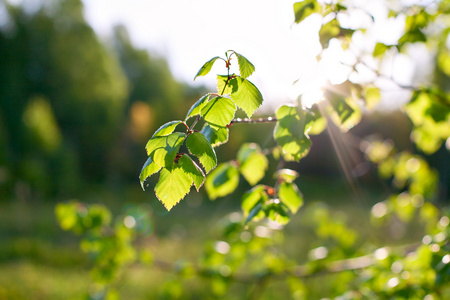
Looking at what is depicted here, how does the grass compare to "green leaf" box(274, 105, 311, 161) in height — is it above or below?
above

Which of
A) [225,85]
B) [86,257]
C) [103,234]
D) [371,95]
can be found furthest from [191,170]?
[86,257]

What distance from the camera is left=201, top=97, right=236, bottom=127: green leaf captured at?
0.60 m

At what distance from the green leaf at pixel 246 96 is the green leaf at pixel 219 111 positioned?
0.02 m

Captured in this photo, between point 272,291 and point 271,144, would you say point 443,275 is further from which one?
point 272,291

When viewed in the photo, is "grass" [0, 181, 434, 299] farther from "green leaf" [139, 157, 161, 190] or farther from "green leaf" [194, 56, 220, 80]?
"green leaf" [194, 56, 220, 80]

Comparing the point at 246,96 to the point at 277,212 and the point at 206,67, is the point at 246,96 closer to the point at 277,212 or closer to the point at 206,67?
the point at 206,67

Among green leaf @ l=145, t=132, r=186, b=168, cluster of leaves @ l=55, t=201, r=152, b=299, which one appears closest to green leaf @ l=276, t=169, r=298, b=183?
green leaf @ l=145, t=132, r=186, b=168

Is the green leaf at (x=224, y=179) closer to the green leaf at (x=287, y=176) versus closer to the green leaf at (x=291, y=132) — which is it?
the green leaf at (x=287, y=176)

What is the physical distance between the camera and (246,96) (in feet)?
2.06

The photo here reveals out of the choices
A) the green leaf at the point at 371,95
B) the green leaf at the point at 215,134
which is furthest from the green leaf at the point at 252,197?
the green leaf at the point at 371,95

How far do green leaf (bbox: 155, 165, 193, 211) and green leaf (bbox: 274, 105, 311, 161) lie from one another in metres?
0.22

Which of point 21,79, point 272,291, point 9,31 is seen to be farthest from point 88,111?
point 272,291

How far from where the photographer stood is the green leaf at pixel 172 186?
61 centimetres

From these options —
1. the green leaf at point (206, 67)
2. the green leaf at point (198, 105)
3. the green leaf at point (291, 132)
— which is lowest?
the green leaf at point (291, 132)
